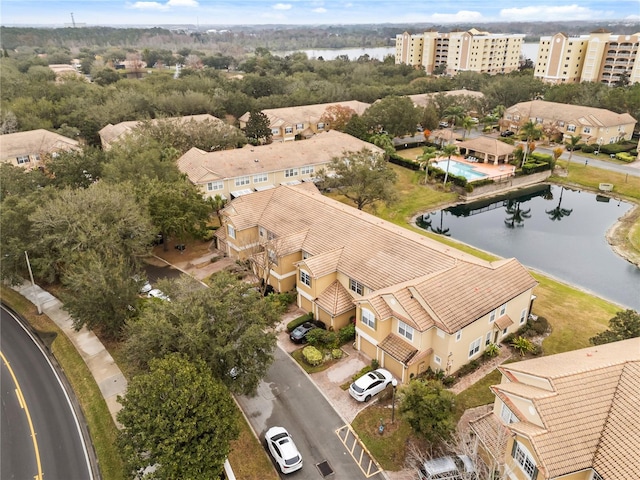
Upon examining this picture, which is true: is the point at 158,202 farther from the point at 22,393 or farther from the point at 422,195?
the point at 422,195

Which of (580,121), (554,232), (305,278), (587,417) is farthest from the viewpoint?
(580,121)

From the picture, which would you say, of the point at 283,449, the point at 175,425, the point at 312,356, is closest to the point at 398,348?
the point at 312,356

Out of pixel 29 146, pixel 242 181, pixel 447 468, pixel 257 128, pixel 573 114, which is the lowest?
pixel 447 468

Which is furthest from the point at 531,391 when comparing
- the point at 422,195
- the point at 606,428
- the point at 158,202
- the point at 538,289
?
the point at 422,195

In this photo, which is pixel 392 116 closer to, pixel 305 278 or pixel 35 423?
pixel 305 278

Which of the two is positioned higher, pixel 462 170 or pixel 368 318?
pixel 368 318

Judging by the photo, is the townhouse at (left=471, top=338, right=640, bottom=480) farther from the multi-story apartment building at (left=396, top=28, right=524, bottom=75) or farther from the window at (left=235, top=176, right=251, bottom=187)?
the multi-story apartment building at (left=396, top=28, right=524, bottom=75)
